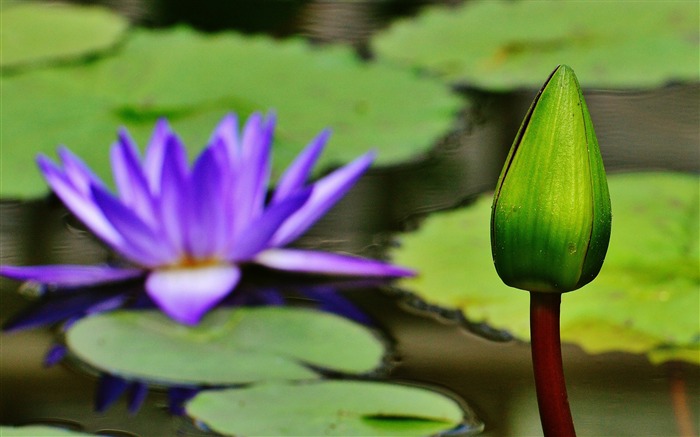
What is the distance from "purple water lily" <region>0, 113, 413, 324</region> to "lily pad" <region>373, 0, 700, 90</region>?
81cm

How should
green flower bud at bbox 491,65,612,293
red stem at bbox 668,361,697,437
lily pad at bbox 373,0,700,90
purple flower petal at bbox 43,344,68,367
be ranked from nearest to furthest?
1. green flower bud at bbox 491,65,612,293
2. red stem at bbox 668,361,697,437
3. purple flower petal at bbox 43,344,68,367
4. lily pad at bbox 373,0,700,90

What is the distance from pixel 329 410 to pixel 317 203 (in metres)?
0.44

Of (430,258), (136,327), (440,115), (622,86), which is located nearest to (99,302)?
(136,327)

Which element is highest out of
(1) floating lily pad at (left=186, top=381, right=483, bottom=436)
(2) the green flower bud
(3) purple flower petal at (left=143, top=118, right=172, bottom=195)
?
(3) purple flower petal at (left=143, top=118, right=172, bottom=195)

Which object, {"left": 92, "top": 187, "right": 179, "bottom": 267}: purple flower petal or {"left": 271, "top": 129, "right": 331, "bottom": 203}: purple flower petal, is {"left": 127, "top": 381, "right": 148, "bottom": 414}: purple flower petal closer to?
{"left": 92, "top": 187, "right": 179, "bottom": 267}: purple flower petal

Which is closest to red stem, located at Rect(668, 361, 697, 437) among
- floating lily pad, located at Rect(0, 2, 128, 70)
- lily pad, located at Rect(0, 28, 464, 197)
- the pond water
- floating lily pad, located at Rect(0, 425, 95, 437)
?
the pond water

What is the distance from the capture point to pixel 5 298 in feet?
4.06

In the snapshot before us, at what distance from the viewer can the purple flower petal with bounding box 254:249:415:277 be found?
1.29 m

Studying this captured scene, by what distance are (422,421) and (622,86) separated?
1.24m

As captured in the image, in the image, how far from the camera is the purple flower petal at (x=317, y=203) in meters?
1.33


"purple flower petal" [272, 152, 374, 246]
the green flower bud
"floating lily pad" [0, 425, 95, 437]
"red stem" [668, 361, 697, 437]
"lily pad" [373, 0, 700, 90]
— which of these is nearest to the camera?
the green flower bud

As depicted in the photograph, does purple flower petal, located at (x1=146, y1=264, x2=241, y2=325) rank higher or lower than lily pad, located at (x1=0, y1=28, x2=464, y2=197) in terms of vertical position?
lower

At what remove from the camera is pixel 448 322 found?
1.20 m

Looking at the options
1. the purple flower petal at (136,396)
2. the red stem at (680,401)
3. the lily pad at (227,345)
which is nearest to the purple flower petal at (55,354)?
the lily pad at (227,345)
